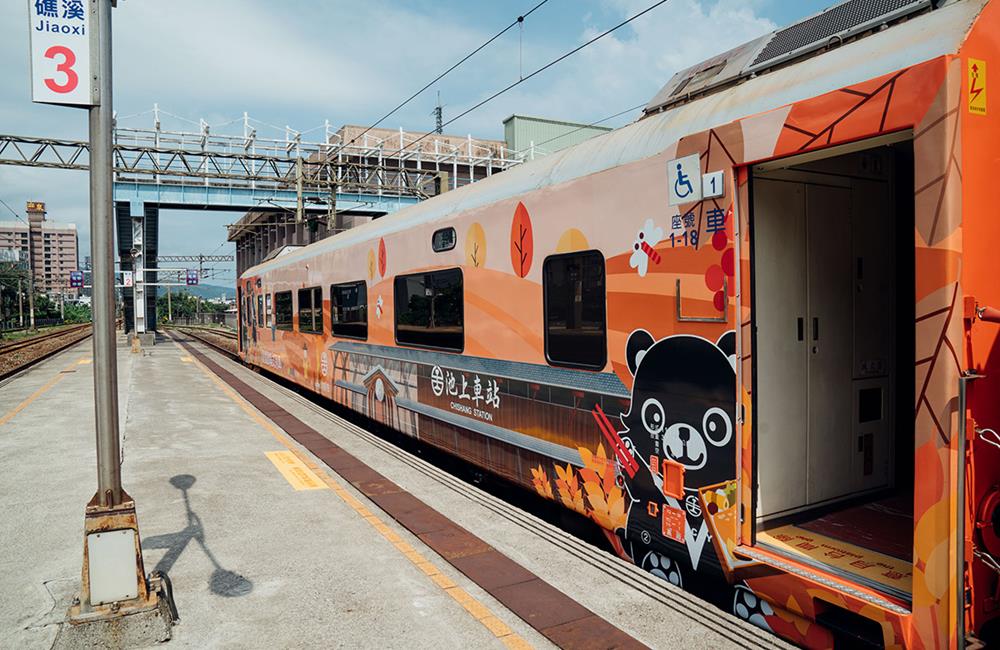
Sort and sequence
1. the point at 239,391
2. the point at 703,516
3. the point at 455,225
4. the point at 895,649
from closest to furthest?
the point at 895,649 → the point at 703,516 → the point at 455,225 → the point at 239,391

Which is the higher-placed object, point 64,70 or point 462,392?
point 64,70

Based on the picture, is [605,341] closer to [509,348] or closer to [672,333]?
[672,333]

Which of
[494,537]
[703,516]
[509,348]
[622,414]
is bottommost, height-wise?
[494,537]

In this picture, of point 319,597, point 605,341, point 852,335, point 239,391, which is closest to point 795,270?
point 852,335

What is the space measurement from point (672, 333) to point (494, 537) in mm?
2376

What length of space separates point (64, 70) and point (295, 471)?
487 centimetres

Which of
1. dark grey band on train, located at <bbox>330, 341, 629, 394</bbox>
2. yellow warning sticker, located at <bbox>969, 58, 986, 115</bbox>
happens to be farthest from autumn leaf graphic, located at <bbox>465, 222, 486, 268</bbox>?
yellow warning sticker, located at <bbox>969, 58, 986, 115</bbox>

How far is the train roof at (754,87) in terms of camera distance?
3092 millimetres

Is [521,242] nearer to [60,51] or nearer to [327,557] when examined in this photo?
[327,557]

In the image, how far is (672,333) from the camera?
425cm

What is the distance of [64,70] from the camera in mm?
3934

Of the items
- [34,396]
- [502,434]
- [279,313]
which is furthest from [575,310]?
[34,396]

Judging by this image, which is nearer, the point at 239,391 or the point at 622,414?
the point at 622,414

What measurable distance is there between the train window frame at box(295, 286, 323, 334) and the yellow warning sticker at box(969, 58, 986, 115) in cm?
1056
